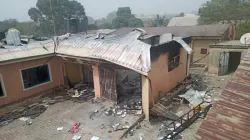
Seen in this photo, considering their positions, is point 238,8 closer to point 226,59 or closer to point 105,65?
point 226,59

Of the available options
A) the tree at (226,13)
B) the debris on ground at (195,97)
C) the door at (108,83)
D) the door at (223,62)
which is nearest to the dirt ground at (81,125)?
the door at (108,83)

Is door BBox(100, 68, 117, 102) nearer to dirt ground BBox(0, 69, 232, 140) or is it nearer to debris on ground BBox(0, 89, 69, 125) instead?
dirt ground BBox(0, 69, 232, 140)

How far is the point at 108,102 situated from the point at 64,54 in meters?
4.28

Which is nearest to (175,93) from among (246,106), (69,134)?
(69,134)

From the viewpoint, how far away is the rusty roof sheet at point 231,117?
310 cm

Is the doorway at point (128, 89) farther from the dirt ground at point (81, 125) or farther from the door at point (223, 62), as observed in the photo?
the door at point (223, 62)

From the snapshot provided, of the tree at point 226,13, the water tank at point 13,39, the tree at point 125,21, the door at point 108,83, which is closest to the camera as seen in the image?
the door at point 108,83

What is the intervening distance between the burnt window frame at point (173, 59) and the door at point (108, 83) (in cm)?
363

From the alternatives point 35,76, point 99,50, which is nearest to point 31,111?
point 35,76

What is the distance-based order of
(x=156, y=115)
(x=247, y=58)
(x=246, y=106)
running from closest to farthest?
1. (x=246, y=106)
2. (x=247, y=58)
3. (x=156, y=115)

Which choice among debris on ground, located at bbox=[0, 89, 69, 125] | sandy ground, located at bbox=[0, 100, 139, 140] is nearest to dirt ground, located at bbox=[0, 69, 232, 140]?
sandy ground, located at bbox=[0, 100, 139, 140]

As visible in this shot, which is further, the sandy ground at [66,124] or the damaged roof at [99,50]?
the damaged roof at [99,50]

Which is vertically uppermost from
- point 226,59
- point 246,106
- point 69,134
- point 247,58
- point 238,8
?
point 238,8

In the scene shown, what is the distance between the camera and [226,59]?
53.7 ft
